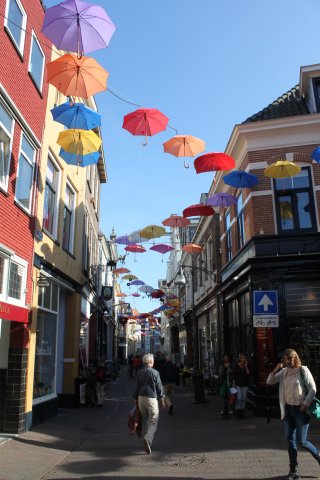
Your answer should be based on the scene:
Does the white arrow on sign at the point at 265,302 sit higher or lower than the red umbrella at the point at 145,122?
lower

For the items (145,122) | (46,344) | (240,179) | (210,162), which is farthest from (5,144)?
(240,179)

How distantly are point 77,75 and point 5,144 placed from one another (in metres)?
2.07

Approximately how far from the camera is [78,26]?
7.70 m

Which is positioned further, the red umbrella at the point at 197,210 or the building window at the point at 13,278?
the red umbrella at the point at 197,210

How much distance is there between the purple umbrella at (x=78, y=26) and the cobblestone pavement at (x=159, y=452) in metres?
6.92

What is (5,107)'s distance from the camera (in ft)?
30.0

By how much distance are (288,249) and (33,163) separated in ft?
25.4

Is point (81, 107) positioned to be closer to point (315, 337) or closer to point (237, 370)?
point (237, 370)

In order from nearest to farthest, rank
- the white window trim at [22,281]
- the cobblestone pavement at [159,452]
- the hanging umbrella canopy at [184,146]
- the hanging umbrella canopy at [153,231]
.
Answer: the cobblestone pavement at [159,452] < the white window trim at [22,281] < the hanging umbrella canopy at [184,146] < the hanging umbrella canopy at [153,231]

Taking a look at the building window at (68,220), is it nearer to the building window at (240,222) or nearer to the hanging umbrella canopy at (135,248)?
the building window at (240,222)

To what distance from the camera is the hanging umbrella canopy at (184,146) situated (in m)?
10.9

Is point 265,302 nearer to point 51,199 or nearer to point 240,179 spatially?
point 240,179

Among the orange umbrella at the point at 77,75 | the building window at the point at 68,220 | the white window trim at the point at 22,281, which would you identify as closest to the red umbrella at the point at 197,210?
the building window at the point at 68,220

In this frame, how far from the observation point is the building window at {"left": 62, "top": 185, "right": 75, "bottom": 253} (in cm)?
1523
